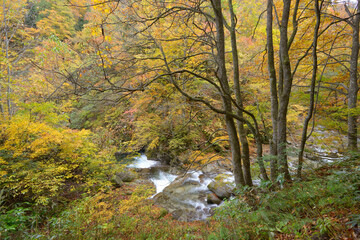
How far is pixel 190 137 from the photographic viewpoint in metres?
9.93

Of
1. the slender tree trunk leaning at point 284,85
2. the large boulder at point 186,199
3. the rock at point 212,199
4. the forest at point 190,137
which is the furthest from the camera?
the rock at point 212,199

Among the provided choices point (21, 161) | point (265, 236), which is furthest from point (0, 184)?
point (265, 236)

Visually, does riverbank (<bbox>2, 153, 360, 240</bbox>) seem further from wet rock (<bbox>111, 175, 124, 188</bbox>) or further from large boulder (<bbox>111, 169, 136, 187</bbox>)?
large boulder (<bbox>111, 169, 136, 187</bbox>)

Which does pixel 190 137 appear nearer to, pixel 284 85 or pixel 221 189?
pixel 221 189

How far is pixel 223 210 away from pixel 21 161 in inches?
246

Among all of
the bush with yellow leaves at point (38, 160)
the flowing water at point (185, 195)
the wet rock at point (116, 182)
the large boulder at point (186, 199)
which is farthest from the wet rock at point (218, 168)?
the bush with yellow leaves at point (38, 160)

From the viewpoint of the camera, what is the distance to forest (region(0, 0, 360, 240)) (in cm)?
239

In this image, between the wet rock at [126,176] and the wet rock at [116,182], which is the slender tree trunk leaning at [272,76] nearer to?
the wet rock at [116,182]

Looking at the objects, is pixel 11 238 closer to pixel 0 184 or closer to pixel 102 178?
pixel 0 184

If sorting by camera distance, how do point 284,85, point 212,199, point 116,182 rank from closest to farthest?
point 284,85 → point 212,199 → point 116,182

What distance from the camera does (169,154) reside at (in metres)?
11.2

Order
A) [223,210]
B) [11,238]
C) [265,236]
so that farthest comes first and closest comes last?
[223,210], [11,238], [265,236]

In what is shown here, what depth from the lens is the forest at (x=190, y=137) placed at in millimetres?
2389

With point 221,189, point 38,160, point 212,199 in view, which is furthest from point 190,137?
point 38,160
